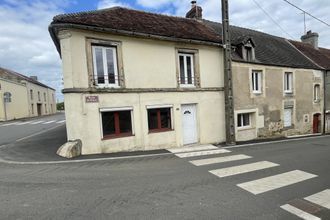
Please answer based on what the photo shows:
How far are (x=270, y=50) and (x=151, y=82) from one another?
1116cm

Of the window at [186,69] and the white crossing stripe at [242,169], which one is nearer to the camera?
the white crossing stripe at [242,169]

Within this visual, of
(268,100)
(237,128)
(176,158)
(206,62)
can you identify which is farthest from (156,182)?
(268,100)

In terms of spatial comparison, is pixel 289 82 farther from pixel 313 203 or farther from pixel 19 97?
pixel 19 97

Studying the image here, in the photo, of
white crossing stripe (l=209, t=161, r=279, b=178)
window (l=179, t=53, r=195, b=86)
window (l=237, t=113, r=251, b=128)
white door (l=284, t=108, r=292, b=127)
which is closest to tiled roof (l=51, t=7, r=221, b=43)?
window (l=179, t=53, r=195, b=86)

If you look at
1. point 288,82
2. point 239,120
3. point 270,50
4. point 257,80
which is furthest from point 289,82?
point 239,120

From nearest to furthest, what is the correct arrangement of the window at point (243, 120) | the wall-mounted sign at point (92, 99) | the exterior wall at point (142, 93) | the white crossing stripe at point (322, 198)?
the white crossing stripe at point (322, 198), the exterior wall at point (142, 93), the wall-mounted sign at point (92, 99), the window at point (243, 120)

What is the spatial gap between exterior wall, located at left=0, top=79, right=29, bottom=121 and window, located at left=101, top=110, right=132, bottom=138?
26.8m

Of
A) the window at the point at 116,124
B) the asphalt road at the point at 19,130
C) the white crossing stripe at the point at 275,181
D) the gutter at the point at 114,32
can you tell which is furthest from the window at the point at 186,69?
the asphalt road at the point at 19,130

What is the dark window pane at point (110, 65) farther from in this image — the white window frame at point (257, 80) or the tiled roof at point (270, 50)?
the white window frame at point (257, 80)

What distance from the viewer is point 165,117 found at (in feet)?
37.2

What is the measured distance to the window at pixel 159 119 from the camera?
10922mm

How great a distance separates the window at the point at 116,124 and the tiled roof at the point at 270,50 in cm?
709

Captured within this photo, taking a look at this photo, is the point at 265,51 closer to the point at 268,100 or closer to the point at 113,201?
the point at 268,100

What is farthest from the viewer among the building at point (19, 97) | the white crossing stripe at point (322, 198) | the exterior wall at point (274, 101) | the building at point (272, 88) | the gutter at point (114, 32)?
the building at point (19, 97)
